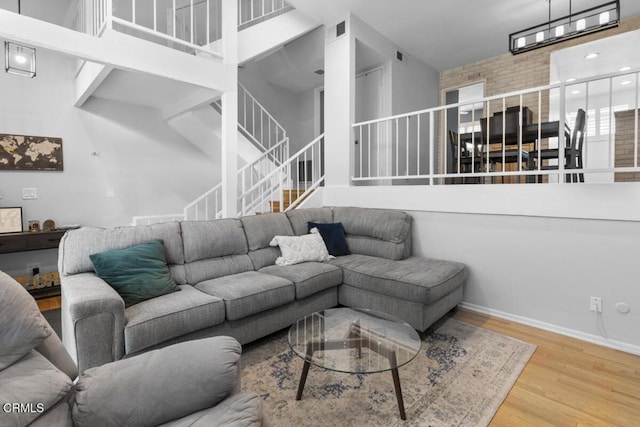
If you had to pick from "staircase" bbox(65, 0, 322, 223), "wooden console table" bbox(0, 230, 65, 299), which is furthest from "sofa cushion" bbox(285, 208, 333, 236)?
"wooden console table" bbox(0, 230, 65, 299)

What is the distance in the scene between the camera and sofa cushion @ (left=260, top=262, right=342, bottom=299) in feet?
8.82

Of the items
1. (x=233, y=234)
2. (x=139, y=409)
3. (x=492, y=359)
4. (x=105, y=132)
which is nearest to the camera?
(x=139, y=409)

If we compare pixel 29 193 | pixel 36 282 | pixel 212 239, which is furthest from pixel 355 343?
pixel 29 193

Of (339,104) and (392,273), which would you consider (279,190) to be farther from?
(392,273)

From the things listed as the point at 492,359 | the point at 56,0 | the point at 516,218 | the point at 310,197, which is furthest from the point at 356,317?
the point at 56,0

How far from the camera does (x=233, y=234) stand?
118 inches

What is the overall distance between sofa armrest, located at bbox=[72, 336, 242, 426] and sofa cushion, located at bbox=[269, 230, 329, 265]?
6.41 ft

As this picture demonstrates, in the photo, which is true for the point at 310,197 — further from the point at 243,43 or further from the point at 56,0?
the point at 56,0

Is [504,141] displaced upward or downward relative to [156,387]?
upward

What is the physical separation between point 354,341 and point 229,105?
3073 millimetres

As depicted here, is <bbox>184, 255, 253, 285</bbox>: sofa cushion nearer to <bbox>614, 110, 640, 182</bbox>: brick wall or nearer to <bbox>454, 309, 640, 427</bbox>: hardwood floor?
<bbox>454, 309, 640, 427</bbox>: hardwood floor

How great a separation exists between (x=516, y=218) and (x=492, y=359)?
127 centimetres

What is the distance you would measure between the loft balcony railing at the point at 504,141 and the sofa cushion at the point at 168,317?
226 cm

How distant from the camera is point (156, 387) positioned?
1073 millimetres
